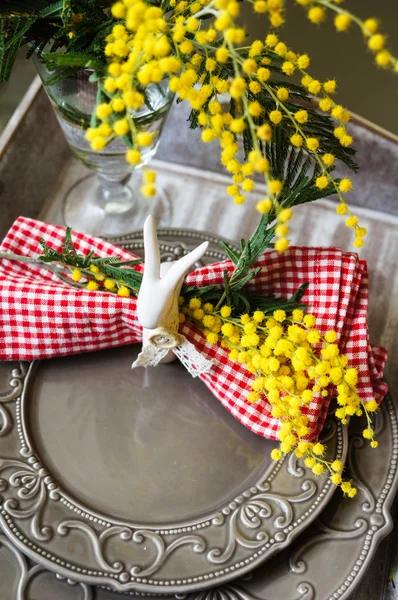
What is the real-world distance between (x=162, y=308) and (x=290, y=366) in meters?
0.12

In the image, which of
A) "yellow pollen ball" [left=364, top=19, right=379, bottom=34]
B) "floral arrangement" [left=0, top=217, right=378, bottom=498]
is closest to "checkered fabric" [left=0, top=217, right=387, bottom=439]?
"floral arrangement" [left=0, top=217, right=378, bottom=498]

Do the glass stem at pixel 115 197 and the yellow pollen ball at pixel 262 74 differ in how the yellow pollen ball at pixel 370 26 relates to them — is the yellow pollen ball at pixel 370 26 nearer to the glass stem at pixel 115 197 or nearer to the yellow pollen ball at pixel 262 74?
the yellow pollen ball at pixel 262 74

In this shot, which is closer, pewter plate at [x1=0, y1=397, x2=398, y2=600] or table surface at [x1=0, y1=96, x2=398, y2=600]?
pewter plate at [x1=0, y1=397, x2=398, y2=600]

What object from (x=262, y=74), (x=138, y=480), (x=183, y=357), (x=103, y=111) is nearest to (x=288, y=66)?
(x=262, y=74)

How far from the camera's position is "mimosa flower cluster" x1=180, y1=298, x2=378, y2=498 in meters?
0.49

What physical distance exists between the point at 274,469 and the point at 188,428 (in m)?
0.08

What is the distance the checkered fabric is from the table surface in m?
0.12

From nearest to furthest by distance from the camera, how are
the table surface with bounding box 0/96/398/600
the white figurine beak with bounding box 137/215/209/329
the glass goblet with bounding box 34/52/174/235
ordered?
the white figurine beak with bounding box 137/215/209/329, the glass goblet with bounding box 34/52/174/235, the table surface with bounding box 0/96/398/600

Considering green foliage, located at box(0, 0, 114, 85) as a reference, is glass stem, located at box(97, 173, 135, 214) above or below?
below

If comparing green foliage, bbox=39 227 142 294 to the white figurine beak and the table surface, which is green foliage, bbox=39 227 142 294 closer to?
the white figurine beak

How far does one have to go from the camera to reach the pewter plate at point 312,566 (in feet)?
1.67

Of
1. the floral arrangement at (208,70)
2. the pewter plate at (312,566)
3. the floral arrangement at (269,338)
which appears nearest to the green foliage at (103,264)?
the floral arrangement at (269,338)

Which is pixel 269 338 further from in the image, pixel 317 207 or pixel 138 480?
pixel 317 207

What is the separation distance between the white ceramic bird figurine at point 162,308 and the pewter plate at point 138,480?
51 millimetres
